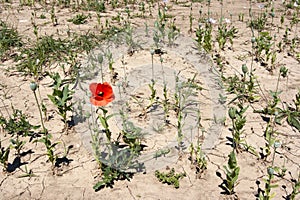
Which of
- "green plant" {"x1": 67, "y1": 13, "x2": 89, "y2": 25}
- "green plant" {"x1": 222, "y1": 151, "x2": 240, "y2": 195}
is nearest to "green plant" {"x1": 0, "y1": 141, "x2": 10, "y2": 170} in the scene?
"green plant" {"x1": 222, "y1": 151, "x2": 240, "y2": 195}

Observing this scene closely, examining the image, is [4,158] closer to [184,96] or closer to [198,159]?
[198,159]

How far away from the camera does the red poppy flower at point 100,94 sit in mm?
3070

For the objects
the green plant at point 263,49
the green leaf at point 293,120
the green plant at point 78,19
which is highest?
the green plant at point 78,19

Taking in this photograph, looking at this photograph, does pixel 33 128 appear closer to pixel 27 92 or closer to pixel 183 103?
pixel 27 92

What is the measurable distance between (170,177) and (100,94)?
0.95m

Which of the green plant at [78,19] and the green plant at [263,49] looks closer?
the green plant at [263,49]

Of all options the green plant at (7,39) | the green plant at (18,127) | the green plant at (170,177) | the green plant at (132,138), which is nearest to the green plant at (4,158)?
the green plant at (18,127)

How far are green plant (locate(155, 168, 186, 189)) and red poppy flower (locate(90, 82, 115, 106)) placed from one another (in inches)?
31.6

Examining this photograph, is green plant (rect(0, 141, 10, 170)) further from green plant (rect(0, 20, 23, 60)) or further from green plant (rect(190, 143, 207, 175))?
green plant (rect(0, 20, 23, 60))

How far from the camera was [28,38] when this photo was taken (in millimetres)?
5656

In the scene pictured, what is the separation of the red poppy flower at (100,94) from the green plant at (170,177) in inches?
31.6

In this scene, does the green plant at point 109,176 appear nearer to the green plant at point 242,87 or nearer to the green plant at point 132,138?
the green plant at point 132,138

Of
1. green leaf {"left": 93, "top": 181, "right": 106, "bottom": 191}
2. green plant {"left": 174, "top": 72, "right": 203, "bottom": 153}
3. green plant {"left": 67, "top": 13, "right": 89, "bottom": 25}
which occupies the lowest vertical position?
green leaf {"left": 93, "top": 181, "right": 106, "bottom": 191}

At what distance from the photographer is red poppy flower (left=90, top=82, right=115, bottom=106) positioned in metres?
3.07
